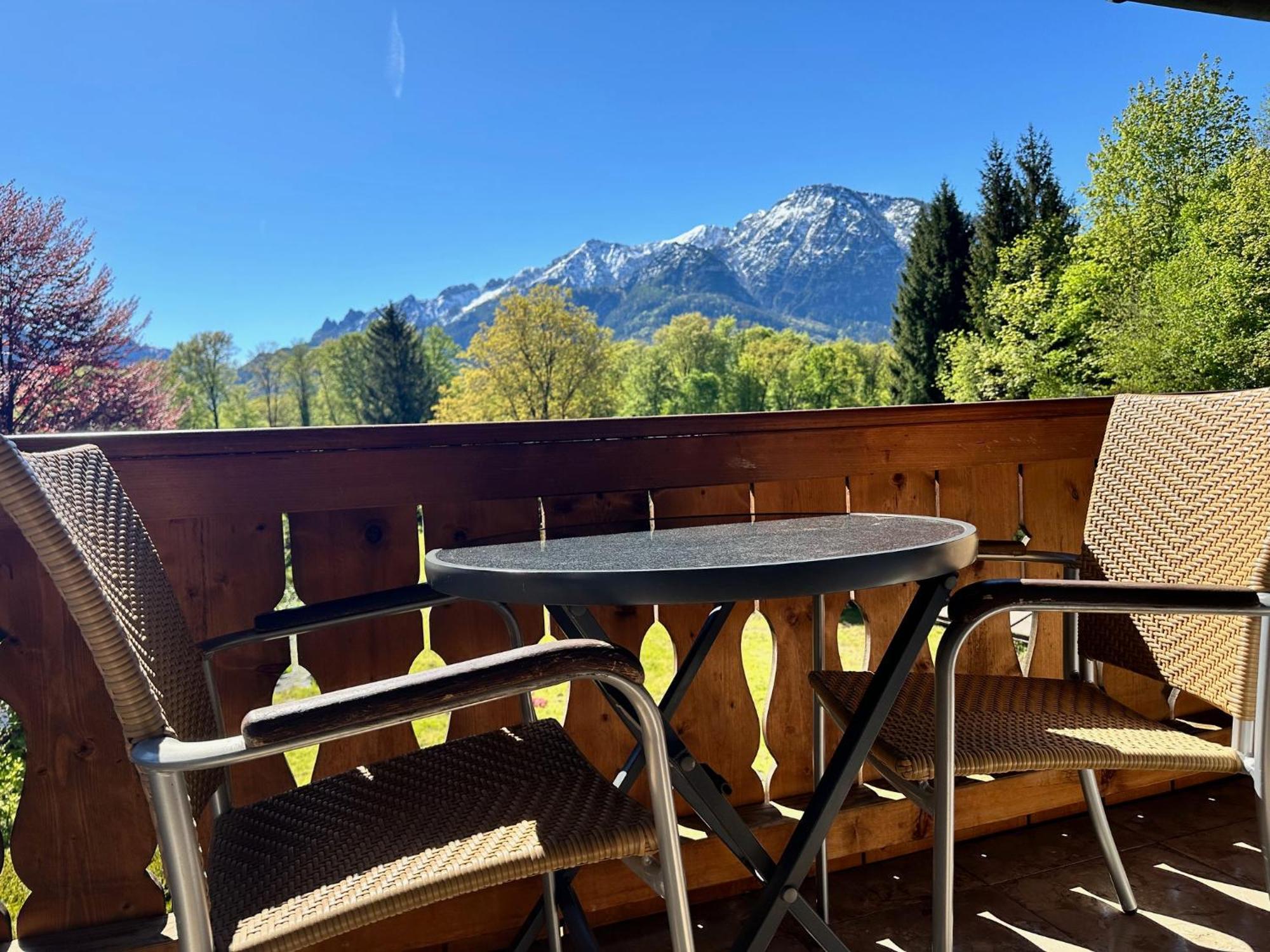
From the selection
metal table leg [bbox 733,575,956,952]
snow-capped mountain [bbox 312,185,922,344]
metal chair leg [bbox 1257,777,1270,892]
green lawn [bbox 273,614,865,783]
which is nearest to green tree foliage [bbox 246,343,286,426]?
green lawn [bbox 273,614,865,783]

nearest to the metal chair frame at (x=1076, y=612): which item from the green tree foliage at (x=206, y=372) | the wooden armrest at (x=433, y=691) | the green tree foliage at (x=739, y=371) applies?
the wooden armrest at (x=433, y=691)

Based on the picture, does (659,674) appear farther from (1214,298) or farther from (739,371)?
(739,371)

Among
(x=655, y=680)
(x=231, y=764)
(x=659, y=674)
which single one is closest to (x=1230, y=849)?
(x=231, y=764)

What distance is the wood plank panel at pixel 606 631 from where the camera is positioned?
167 centimetres

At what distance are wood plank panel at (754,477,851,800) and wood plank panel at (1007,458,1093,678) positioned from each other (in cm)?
47

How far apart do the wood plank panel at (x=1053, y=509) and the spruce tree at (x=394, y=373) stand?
4546 centimetres

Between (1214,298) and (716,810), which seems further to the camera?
(1214,298)

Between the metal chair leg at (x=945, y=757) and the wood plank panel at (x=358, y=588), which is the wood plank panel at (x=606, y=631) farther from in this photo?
the metal chair leg at (x=945, y=757)

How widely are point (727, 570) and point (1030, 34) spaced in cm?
7639

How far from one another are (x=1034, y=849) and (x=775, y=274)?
110m

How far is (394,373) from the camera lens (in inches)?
1801

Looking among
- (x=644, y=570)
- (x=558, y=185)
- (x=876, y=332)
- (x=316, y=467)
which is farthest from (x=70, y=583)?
(x=876, y=332)

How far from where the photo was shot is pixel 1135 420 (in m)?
1.56

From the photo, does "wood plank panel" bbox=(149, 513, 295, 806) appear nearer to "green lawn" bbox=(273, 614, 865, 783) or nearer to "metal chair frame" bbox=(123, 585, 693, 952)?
"metal chair frame" bbox=(123, 585, 693, 952)
